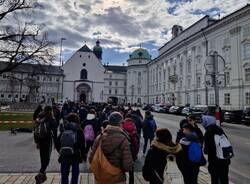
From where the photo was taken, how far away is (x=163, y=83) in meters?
87.7

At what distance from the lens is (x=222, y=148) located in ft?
19.0

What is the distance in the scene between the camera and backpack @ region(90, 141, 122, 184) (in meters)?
4.29

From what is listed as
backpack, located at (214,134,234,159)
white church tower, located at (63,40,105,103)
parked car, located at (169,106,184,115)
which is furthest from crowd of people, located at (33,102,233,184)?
white church tower, located at (63,40,105,103)

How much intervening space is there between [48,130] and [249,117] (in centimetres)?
2666

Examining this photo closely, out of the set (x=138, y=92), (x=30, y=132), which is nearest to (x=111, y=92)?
(x=138, y=92)

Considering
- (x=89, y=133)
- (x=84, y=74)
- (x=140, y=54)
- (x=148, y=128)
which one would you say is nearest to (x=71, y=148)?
(x=89, y=133)

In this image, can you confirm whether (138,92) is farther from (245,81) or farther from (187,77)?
(245,81)

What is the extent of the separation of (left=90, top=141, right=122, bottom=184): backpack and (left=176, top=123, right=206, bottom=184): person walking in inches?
65.9

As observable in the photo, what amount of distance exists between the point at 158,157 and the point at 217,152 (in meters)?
1.56

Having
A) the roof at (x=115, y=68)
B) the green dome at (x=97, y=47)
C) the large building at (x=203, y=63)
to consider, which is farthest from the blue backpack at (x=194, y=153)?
the roof at (x=115, y=68)

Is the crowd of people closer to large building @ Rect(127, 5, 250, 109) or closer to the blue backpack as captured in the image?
the blue backpack

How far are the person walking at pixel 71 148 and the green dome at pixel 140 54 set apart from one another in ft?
386

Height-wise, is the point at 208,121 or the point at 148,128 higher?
the point at 208,121

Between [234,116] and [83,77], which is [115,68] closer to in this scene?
[83,77]
